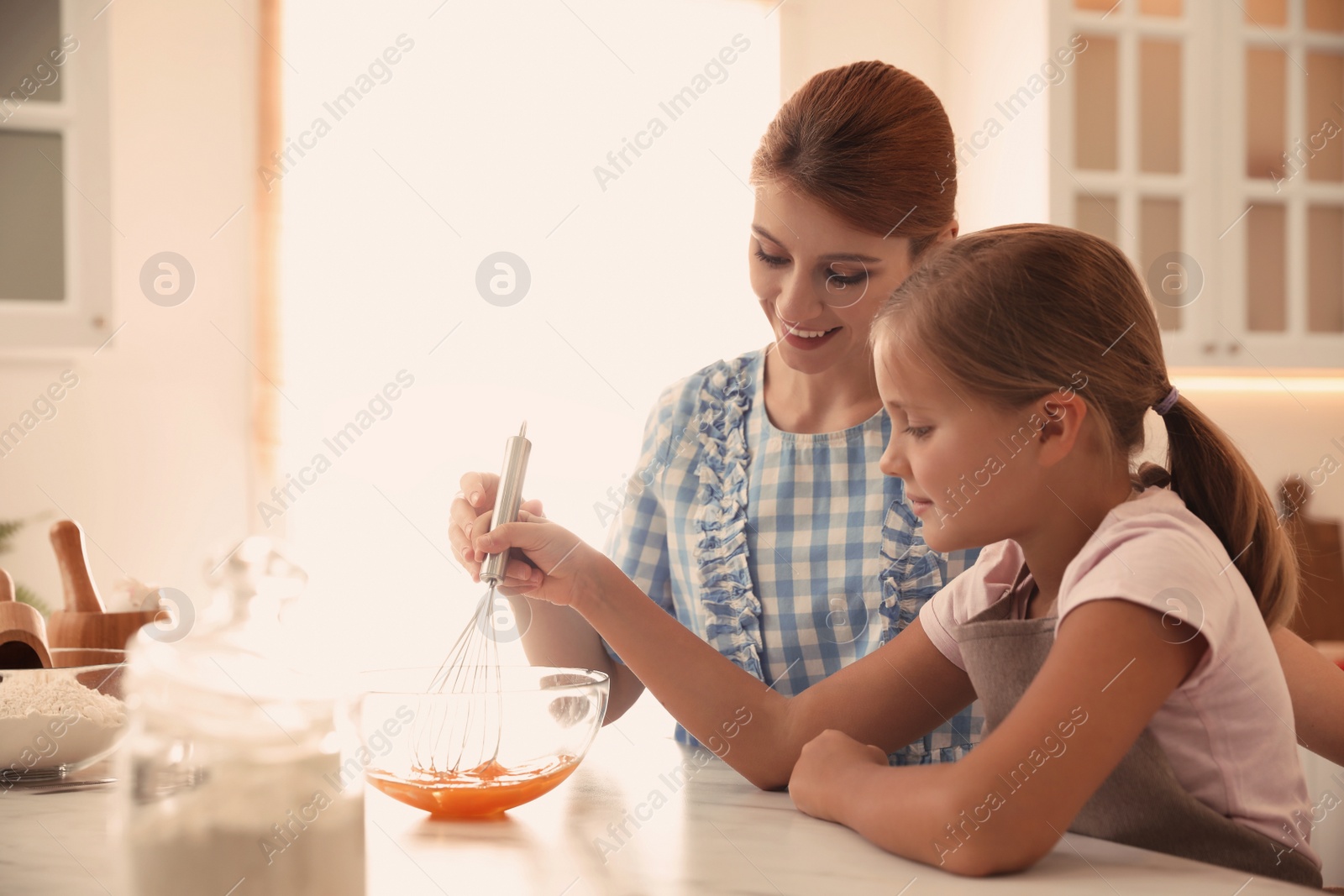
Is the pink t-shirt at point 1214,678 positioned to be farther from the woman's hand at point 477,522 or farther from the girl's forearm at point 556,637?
the girl's forearm at point 556,637

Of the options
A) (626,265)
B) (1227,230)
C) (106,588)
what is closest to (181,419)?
(106,588)

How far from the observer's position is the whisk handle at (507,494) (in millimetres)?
919

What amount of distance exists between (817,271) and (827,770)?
54cm

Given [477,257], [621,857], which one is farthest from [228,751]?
[477,257]

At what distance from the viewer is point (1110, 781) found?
A: 2.57 feet

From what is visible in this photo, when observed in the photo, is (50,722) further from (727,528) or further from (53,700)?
(727,528)

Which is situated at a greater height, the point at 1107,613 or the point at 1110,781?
the point at 1107,613

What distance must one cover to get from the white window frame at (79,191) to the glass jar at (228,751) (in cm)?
180

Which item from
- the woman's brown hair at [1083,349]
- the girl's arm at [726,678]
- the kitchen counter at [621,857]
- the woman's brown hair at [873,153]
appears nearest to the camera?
the kitchen counter at [621,857]

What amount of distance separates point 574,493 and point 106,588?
1143 mm

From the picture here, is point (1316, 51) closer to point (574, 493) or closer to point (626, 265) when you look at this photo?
point (626, 265)

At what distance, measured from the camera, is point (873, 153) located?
110 centimetres

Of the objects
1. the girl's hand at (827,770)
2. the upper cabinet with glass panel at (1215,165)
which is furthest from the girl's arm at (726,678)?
the upper cabinet with glass panel at (1215,165)

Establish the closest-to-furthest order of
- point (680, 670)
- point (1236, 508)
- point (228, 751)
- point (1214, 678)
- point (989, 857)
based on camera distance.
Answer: point (228, 751) → point (989, 857) → point (1214, 678) → point (1236, 508) → point (680, 670)
